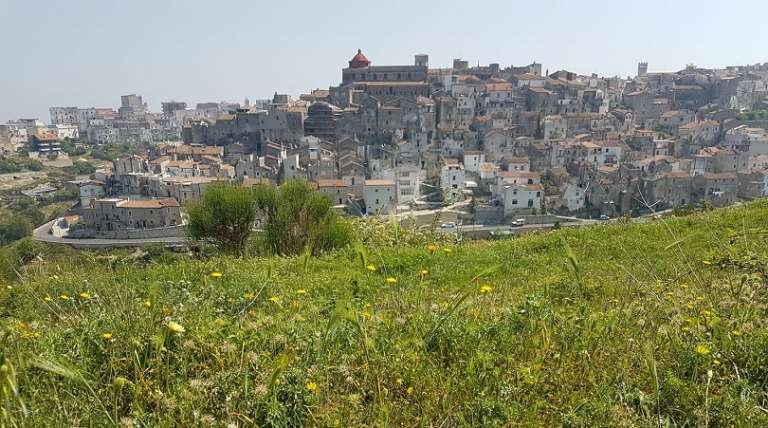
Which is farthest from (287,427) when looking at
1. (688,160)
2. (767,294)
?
(688,160)

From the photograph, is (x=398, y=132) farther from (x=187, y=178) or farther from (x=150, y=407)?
(x=150, y=407)

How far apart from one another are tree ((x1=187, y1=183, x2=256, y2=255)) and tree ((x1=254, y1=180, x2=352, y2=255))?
44cm

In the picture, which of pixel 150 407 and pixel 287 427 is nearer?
pixel 287 427

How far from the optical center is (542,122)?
50250 millimetres

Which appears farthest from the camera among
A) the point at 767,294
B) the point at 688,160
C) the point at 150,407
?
the point at 688,160

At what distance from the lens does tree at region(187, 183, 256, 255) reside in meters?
8.74

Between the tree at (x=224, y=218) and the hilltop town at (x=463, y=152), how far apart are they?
24.6 m

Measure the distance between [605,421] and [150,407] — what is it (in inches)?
71.0

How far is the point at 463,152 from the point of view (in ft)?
150

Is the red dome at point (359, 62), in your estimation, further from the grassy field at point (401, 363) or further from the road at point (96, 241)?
the grassy field at point (401, 363)

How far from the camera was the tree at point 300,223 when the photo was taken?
8.10 meters

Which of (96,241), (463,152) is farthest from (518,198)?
(96,241)

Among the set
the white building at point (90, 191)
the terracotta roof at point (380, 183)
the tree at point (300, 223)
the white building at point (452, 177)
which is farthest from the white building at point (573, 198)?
the white building at point (90, 191)

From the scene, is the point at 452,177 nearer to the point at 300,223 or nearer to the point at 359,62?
the point at 359,62
